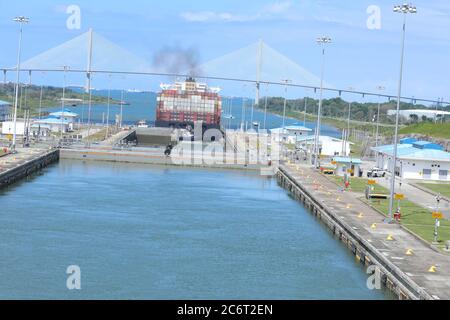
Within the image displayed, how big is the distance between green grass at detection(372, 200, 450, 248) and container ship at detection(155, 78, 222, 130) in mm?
52788

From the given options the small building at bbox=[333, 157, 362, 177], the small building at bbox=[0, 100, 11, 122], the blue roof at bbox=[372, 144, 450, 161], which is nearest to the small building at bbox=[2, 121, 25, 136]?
the small building at bbox=[0, 100, 11, 122]

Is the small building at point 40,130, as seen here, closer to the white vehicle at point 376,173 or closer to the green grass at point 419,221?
the white vehicle at point 376,173

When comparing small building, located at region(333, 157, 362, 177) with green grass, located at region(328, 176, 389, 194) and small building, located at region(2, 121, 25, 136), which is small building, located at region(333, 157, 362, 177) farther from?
small building, located at region(2, 121, 25, 136)

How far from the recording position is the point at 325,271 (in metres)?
20.1

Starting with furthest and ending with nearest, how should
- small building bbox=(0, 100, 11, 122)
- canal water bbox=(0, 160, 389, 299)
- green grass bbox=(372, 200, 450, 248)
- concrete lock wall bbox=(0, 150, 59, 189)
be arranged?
small building bbox=(0, 100, 11, 122)
concrete lock wall bbox=(0, 150, 59, 189)
green grass bbox=(372, 200, 450, 248)
canal water bbox=(0, 160, 389, 299)

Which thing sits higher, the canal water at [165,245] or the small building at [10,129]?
the small building at [10,129]

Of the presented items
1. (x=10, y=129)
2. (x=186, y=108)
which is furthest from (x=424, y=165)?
(x=186, y=108)

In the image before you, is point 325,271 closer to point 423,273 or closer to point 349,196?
point 423,273

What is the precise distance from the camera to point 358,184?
36.1 meters

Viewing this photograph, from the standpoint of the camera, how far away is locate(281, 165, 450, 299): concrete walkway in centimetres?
1706

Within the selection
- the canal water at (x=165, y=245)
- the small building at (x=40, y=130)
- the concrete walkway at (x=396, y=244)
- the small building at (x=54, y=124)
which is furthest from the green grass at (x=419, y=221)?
the small building at (x=54, y=124)

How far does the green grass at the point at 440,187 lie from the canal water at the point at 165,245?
5.49 metres

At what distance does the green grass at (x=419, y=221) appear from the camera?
74.4 ft
